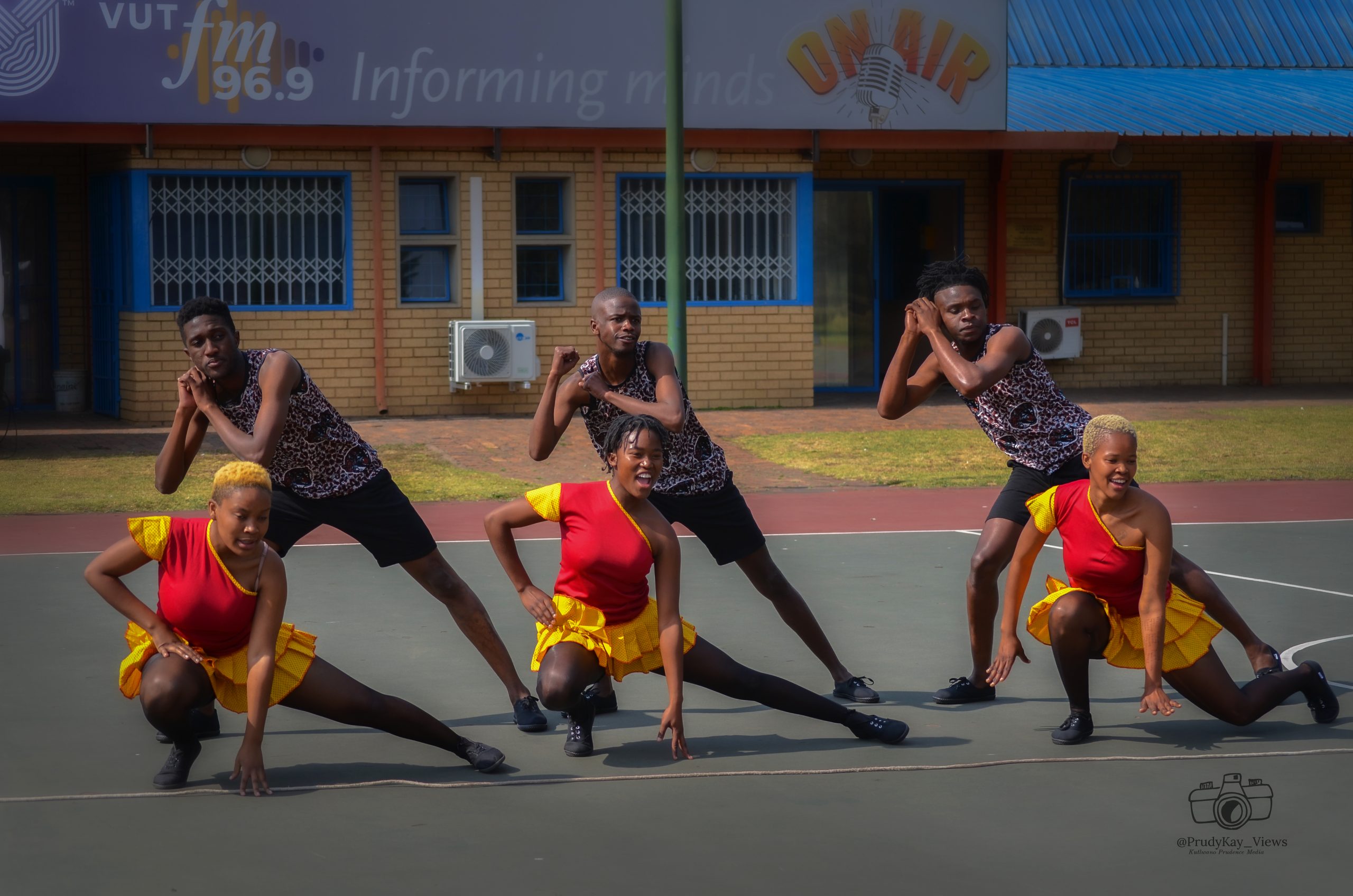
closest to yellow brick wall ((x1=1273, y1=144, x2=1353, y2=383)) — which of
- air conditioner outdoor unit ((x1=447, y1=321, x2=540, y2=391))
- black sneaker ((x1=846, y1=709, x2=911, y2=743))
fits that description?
air conditioner outdoor unit ((x1=447, y1=321, x2=540, y2=391))

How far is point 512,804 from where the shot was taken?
18.2 ft

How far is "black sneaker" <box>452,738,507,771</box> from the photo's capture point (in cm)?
594

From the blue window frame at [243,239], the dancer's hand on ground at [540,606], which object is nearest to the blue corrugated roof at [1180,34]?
the blue window frame at [243,239]

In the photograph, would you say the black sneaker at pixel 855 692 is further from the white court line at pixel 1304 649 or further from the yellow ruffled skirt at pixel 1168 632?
the white court line at pixel 1304 649

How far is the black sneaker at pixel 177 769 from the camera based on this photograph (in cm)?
572

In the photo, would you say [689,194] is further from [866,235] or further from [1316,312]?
[1316,312]

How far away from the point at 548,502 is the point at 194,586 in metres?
1.30

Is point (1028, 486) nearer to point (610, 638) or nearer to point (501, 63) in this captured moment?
point (610, 638)

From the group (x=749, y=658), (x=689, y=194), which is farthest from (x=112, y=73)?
(x=749, y=658)

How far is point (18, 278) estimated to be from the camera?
1953 centimetres

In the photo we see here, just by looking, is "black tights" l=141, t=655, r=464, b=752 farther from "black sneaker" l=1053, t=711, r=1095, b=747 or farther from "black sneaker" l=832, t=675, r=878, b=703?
"black sneaker" l=1053, t=711, r=1095, b=747

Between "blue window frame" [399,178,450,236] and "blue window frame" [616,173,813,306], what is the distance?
6.51 ft

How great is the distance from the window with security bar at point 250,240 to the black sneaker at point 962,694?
12.8 m

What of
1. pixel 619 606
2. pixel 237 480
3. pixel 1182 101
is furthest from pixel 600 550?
pixel 1182 101
